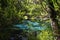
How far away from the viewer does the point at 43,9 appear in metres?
4.79

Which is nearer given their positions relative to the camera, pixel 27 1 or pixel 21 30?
pixel 27 1

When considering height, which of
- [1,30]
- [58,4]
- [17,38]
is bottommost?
[17,38]

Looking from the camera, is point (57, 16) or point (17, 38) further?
point (17, 38)

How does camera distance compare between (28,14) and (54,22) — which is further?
(28,14)

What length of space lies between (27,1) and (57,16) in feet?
3.07

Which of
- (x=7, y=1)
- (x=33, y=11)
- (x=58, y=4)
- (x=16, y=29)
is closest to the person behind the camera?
(x=58, y=4)

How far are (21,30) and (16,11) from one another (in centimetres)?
147

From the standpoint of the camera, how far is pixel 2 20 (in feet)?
24.2

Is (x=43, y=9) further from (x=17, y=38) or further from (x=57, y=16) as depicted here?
(x=17, y=38)

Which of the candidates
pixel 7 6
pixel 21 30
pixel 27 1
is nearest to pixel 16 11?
pixel 7 6

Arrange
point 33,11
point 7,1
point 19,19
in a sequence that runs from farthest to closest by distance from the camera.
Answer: point 19,19 < point 7,1 < point 33,11

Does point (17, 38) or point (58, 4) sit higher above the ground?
point (58, 4)

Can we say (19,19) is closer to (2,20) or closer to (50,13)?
(2,20)

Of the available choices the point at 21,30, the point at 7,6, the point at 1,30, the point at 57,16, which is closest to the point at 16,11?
the point at 7,6
